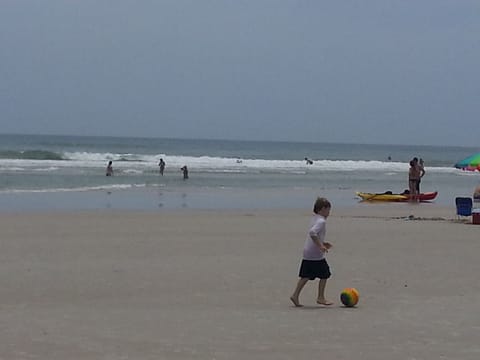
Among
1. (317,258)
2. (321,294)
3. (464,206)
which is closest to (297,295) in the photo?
(321,294)

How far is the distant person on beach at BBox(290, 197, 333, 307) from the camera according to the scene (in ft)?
27.9

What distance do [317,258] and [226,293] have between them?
117 cm

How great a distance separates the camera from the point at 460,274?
34.7 feet

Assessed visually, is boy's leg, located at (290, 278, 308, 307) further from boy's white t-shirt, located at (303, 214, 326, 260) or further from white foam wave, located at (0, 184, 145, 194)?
white foam wave, located at (0, 184, 145, 194)

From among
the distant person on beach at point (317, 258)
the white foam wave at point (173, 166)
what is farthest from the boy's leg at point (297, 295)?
the white foam wave at point (173, 166)

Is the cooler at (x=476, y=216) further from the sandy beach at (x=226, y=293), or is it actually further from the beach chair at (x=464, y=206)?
the sandy beach at (x=226, y=293)

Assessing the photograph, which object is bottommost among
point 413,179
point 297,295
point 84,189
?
point 84,189

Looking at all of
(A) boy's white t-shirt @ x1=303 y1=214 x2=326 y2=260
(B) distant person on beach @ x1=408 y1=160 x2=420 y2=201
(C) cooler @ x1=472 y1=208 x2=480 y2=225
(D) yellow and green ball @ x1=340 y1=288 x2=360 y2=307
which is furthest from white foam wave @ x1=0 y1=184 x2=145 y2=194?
(D) yellow and green ball @ x1=340 y1=288 x2=360 y2=307

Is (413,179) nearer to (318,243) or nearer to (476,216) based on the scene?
(476,216)

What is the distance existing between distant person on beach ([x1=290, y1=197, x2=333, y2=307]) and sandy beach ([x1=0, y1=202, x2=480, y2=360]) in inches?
7.4

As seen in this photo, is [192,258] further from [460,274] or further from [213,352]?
[213,352]

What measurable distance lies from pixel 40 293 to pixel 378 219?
1170cm

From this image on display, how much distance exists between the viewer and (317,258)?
861 cm

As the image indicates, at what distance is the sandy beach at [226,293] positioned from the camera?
6617mm
